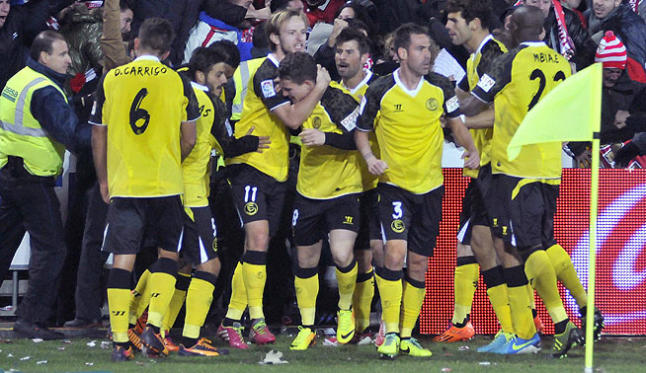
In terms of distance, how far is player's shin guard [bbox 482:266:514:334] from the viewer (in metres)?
8.84

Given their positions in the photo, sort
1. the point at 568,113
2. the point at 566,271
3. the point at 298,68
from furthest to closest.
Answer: the point at 298,68, the point at 566,271, the point at 568,113

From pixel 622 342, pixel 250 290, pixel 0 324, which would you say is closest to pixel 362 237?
pixel 250 290

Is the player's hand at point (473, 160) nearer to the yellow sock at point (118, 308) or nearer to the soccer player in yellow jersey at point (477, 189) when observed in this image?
the soccer player in yellow jersey at point (477, 189)

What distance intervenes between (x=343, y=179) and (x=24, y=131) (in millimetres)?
2577

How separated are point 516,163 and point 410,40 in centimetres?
115

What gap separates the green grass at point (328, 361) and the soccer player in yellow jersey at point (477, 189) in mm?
442

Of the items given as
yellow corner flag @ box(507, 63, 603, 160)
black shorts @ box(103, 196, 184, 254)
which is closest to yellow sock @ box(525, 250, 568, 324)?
yellow corner flag @ box(507, 63, 603, 160)

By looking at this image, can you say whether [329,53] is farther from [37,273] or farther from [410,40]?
[37,273]

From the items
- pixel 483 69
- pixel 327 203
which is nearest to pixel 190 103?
pixel 327 203

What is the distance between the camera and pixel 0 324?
986 cm

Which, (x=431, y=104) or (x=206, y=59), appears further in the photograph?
(x=206, y=59)

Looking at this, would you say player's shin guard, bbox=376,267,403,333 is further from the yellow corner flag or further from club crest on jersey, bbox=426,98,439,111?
the yellow corner flag

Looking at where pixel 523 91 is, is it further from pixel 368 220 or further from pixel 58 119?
pixel 58 119

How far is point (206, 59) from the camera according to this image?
8.77 m
